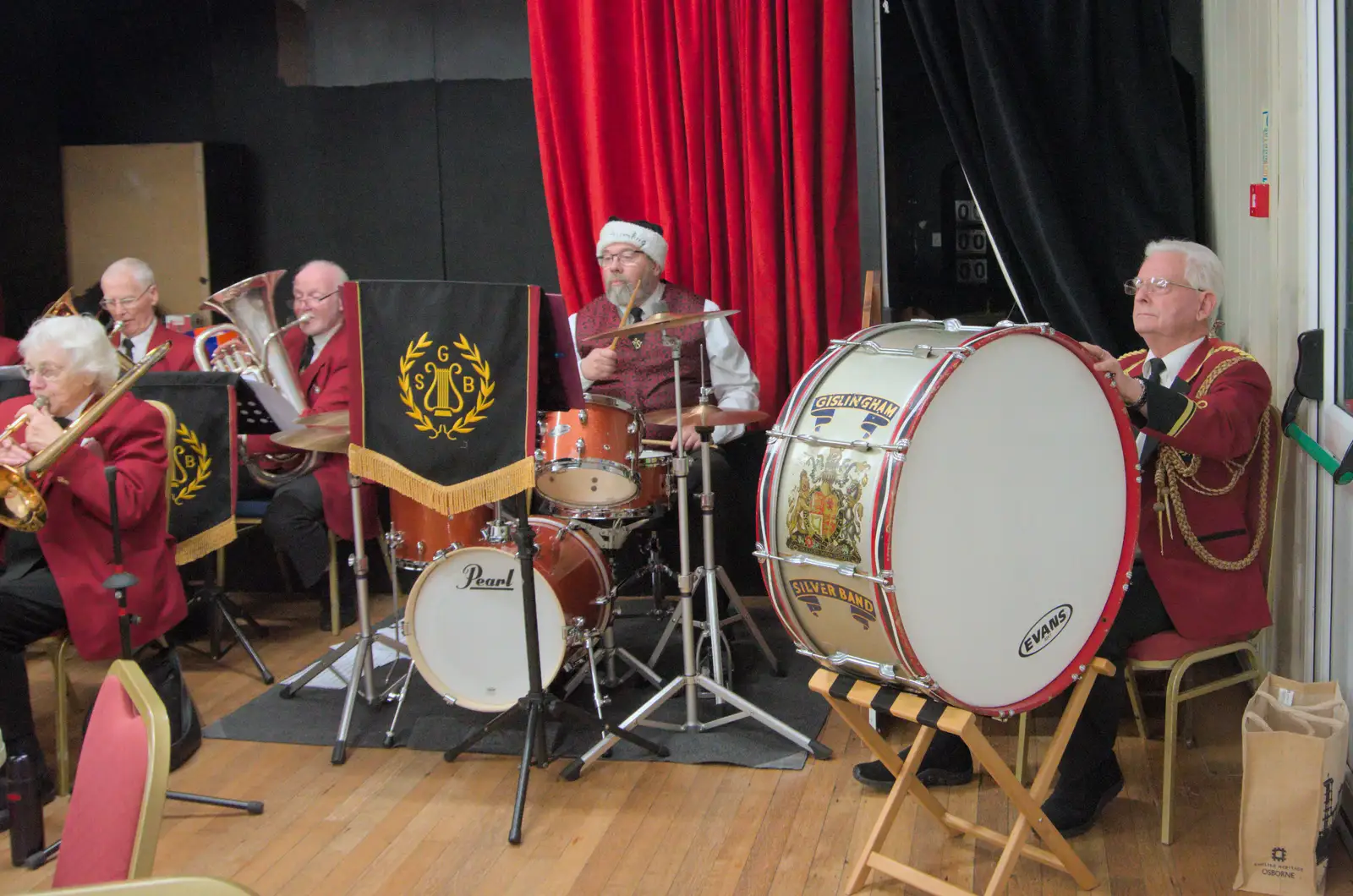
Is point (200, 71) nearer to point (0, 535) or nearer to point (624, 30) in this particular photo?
point (624, 30)

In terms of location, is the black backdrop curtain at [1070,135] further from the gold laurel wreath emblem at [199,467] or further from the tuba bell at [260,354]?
the gold laurel wreath emblem at [199,467]

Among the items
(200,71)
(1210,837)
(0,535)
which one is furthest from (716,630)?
(200,71)

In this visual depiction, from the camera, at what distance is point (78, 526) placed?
10.0ft

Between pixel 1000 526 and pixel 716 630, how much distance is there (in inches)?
54.7

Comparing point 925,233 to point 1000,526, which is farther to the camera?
point 925,233

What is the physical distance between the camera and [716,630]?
3449mm

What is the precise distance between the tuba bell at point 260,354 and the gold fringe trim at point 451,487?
1083 mm

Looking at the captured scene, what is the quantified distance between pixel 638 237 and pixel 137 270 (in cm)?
196

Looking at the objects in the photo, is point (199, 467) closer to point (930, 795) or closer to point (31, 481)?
point (31, 481)

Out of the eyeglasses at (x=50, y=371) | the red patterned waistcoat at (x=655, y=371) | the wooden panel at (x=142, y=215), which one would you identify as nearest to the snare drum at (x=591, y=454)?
the red patterned waistcoat at (x=655, y=371)

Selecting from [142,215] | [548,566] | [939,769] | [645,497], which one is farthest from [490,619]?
[142,215]

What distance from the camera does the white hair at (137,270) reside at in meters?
4.58

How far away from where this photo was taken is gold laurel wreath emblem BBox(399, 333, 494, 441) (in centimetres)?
287

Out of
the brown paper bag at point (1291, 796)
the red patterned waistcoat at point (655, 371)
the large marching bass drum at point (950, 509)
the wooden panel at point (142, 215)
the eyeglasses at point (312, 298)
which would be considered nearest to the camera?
the large marching bass drum at point (950, 509)
